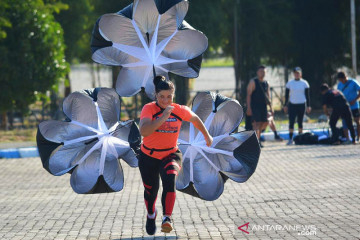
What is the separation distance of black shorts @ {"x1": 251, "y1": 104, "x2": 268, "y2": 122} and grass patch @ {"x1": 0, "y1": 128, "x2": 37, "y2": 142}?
695 cm

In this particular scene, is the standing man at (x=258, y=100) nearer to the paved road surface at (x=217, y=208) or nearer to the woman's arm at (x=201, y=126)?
the paved road surface at (x=217, y=208)

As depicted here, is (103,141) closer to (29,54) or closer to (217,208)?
(217,208)

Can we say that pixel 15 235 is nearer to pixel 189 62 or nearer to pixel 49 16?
pixel 189 62

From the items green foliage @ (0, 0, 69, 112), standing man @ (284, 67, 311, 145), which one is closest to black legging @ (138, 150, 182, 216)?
standing man @ (284, 67, 311, 145)

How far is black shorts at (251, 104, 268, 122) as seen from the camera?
17328mm

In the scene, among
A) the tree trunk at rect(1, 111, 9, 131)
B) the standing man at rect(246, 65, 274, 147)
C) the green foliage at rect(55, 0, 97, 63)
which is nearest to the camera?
the standing man at rect(246, 65, 274, 147)

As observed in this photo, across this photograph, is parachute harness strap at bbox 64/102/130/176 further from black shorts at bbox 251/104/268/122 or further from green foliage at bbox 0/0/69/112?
green foliage at bbox 0/0/69/112

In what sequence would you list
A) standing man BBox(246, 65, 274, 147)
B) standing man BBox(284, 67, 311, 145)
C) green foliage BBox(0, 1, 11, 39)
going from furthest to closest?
green foliage BBox(0, 1, 11, 39)
standing man BBox(284, 67, 311, 145)
standing man BBox(246, 65, 274, 147)

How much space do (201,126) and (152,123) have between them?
63cm

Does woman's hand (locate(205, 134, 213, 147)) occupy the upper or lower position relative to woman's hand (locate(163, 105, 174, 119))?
lower

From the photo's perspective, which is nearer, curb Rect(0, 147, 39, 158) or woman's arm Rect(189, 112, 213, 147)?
woman's arm Rect(189, 112, 213, 147)

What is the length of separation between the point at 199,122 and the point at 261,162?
299 inches

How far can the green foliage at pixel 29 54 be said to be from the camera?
2148 centimetres

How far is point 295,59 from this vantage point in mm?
28672
